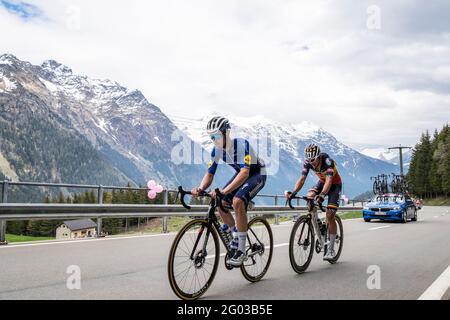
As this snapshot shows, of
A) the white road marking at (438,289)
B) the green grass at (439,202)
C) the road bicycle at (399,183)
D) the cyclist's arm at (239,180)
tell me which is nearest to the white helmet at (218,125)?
the cyclist's arm at (239,180)

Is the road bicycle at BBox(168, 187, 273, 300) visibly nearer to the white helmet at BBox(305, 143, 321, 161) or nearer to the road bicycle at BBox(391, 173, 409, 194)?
the white helmet at BBox(305, 143, 321, 161)

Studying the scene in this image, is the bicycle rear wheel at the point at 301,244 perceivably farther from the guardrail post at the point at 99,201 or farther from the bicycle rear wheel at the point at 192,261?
the guardrail post at the point at 99,201

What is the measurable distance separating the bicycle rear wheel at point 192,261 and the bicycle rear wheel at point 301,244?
5.79ft

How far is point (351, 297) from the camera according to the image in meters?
5.32

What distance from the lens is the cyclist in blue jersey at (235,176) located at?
559cm

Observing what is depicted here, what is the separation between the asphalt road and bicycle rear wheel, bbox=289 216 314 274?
0.16 metres

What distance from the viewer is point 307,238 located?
7.28 metres

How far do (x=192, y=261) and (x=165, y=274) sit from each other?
4.89ft

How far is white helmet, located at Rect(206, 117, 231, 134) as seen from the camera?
554cm

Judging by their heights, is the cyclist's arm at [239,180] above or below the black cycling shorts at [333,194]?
above

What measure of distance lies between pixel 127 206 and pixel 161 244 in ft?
7.24

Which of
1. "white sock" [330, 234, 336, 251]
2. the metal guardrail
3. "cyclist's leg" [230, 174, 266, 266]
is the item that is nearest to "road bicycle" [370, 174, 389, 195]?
the metal guardrail

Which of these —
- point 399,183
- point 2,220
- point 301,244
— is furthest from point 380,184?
point 2,220
